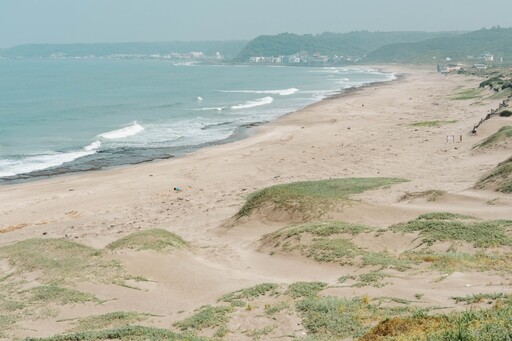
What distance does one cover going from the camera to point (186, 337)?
11117 mm

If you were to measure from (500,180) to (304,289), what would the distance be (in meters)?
14.7

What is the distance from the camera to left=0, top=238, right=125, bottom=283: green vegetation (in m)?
16.4

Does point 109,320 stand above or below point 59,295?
above

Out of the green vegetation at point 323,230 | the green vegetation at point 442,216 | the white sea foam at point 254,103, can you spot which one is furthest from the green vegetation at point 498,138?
the white sea foam at point 254,103

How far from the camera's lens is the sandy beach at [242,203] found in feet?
46.1

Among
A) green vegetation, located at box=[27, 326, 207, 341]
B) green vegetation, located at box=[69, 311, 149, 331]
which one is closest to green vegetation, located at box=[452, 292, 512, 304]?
green vegetation, located at box=[27, 326, 207, 341]

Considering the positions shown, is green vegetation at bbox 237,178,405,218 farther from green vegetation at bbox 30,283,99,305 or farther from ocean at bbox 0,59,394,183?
ocean at bbox 0,59,394,183

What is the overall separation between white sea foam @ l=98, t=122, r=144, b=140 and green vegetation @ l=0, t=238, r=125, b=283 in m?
36.6

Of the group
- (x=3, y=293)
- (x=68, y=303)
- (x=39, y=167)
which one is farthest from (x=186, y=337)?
(x=39, y=167)

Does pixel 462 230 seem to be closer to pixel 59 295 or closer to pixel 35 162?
pixel 59 295

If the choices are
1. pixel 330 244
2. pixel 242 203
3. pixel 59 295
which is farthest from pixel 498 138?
pixel 59 295

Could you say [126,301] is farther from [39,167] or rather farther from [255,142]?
[255,142]

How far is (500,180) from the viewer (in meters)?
24.4

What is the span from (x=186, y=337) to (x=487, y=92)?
239 feet
